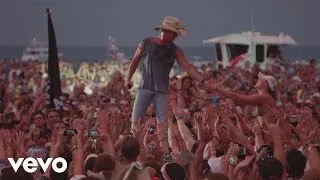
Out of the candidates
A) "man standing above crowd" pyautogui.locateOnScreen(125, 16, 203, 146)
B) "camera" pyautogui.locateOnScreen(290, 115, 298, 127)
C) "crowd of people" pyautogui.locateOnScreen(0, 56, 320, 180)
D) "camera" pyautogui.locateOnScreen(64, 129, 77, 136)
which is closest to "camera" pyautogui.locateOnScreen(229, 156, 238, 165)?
"crowd of people" pyautogui.locateOnScreen(0, 56, 320, 180)

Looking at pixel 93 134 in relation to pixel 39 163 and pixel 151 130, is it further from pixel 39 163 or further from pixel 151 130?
pixel 151 130

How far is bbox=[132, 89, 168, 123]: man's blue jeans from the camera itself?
10.1 m

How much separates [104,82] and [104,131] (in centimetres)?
1913

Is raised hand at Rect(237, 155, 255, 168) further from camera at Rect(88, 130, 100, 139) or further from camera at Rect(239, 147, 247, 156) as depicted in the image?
camera at Rect(88, 130, 100, 139)

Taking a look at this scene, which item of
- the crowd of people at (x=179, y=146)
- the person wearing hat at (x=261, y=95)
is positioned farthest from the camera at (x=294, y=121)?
the person wearing hat at (x=261, y=95)

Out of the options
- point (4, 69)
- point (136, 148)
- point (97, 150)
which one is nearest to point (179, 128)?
point (97, 150)

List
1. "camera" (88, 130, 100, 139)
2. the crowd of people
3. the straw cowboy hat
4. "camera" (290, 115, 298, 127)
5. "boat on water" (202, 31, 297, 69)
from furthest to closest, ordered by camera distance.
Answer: "boat on water" (202, 31, 297, 69) < the straw cowboy hat < "camera" (290, 115, 298, 127) < "camera" (88, 130, 100, 139) < the crowd of people

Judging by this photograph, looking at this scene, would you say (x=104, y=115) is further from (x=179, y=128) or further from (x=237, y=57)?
(x=237, y=57)

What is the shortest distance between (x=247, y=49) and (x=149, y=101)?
94.9ft

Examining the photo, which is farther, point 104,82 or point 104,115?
point 104,82

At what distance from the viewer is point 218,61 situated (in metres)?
Result: 40.7

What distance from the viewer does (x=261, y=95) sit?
354 inches

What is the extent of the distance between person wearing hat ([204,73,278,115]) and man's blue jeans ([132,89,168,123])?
1.20 m

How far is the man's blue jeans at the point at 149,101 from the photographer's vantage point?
33.0ft
